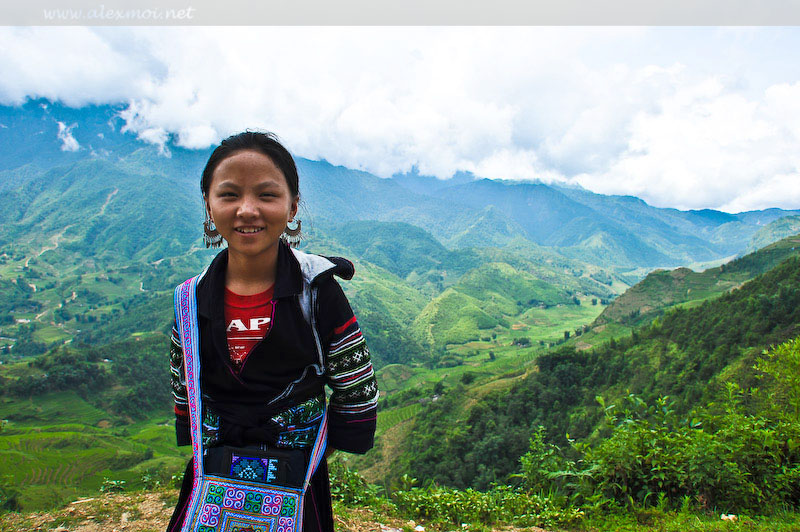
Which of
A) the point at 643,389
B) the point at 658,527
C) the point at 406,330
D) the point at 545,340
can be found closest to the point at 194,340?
the point at 658,527

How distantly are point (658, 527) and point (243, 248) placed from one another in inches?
171

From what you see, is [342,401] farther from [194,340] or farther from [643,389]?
[643,389]

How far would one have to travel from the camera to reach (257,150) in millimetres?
1682

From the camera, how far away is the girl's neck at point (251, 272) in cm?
173

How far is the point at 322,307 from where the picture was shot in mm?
1658

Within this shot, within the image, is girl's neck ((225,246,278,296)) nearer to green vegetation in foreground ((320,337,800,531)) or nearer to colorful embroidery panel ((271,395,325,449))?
colorful embroidery panel ((271,395,325,449))

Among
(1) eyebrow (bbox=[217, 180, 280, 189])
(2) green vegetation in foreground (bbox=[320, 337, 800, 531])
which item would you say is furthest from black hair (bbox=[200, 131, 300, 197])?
(2) green vegetation in foreground (bbox=[320, 337, 800, 531])

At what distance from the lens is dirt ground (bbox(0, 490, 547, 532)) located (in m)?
4.10

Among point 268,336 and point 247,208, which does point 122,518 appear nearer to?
point 268,336

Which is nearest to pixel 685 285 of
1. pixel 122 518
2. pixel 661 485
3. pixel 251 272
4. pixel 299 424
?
pixel 661 485

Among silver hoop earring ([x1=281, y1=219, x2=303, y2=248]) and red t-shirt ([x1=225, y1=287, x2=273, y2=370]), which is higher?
silver hoop earring ([x1=281, y1=219, x2=303, y2=248])

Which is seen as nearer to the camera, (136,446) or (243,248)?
(243,248)

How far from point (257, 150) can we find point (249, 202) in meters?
0.24

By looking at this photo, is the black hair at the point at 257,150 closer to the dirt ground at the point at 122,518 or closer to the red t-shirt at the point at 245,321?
the red t-shirt at the point at 245,321
